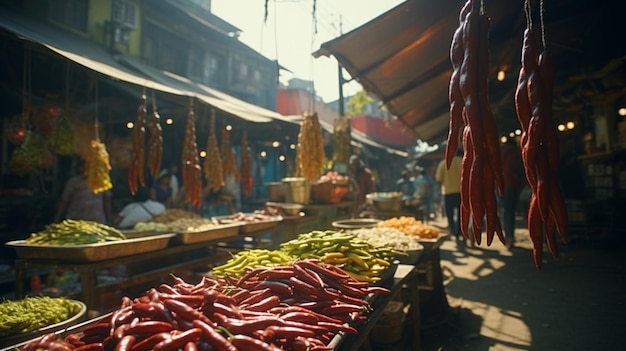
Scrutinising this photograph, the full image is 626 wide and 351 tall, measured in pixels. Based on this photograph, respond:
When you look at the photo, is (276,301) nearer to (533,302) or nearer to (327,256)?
(327,256)

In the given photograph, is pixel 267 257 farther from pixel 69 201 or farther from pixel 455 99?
pixel 69 201

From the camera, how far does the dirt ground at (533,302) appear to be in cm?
418

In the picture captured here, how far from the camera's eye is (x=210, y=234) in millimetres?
5402

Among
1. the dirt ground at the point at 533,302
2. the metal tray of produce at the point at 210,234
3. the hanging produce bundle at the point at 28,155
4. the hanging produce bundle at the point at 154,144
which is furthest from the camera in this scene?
the hanging produce bundle at the point at 154,144

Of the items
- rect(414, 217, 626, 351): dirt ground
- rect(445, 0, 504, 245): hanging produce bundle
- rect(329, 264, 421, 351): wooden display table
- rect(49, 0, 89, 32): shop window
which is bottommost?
rect(414, 217, 626, 351): dirt ground

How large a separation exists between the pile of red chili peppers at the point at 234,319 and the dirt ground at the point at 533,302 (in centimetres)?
269

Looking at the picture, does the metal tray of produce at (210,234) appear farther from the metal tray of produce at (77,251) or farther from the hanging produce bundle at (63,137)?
the hanging produce bundle at (63,137)

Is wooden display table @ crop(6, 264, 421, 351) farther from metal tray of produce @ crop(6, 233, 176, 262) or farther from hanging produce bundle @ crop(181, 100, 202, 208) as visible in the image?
hanging produce bundle @ crop(181, 100, 202, 208)

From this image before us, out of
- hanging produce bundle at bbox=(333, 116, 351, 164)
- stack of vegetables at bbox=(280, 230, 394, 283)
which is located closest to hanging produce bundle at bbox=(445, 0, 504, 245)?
stack of vegetables at bbox=(280, 230, 394, 283)

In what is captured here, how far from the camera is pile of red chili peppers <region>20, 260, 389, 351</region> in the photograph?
1.55m

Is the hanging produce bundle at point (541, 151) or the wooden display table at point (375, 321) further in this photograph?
the wooden display table at point (375, 321)

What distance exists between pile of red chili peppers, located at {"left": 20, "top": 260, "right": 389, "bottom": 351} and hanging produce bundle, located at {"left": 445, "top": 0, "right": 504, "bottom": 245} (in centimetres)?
97

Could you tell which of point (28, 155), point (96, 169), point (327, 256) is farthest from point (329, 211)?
point (28, 155)

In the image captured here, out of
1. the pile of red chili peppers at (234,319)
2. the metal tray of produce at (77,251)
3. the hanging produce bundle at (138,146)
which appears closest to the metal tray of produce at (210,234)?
the metal tray of produce at (77,251)
